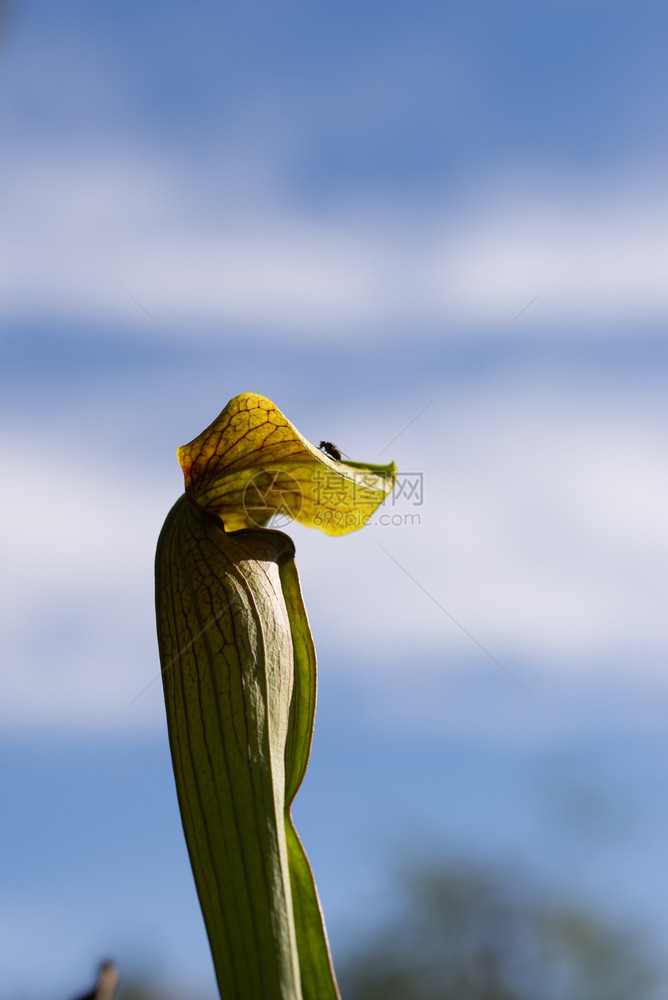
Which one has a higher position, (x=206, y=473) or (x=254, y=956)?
(x=206, y=473)

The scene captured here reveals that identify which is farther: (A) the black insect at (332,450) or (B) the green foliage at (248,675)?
(A) the black insect at (332,450)

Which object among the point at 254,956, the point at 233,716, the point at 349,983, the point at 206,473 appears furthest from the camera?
the point at 349,983

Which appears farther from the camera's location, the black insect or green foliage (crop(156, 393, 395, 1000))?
the black insect

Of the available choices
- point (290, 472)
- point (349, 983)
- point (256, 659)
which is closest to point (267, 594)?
point (256, 659)

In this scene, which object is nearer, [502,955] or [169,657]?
[169,657]

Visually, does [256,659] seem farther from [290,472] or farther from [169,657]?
[290,472]

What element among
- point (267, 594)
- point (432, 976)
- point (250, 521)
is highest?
point (250, 521)

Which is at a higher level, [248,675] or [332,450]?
[332,450]

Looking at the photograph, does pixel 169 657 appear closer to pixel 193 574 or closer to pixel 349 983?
pixel 193 574

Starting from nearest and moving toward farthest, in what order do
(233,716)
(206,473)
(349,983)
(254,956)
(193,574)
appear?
(254,956) < (233,716) < (193,574) < (206,473) < (349,983)
